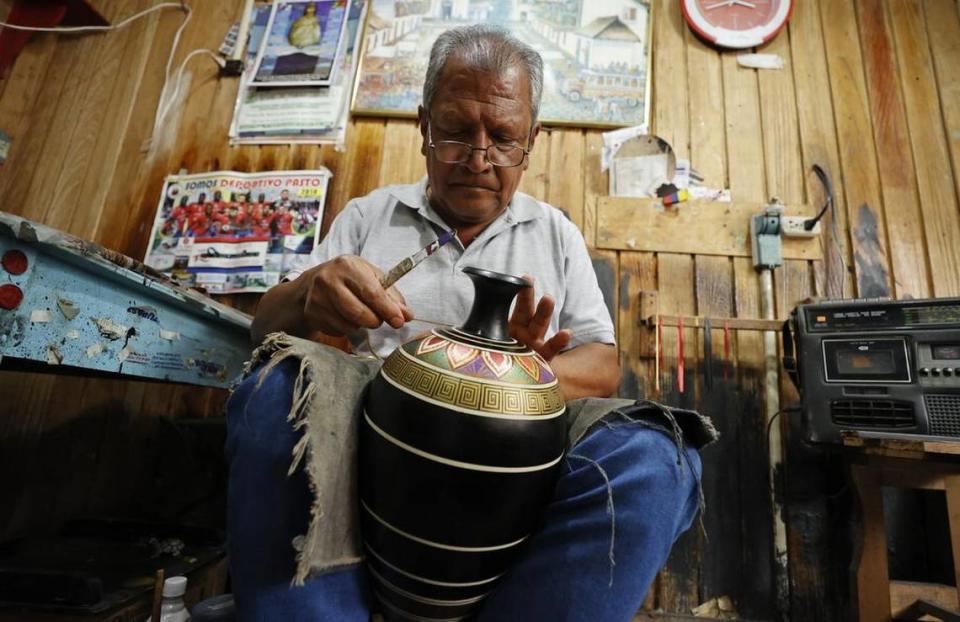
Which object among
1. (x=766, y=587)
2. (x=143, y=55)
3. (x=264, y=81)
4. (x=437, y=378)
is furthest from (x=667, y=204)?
(x=143, y=55)

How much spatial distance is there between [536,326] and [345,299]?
0.36 m

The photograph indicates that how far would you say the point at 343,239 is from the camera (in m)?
1.25

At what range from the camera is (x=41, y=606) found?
2.98 feet

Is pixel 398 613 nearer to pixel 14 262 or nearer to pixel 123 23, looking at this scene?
pixel 14 262

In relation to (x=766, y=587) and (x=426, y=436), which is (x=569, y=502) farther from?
(x=766, y=587)

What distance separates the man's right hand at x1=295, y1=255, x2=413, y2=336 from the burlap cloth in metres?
0.08

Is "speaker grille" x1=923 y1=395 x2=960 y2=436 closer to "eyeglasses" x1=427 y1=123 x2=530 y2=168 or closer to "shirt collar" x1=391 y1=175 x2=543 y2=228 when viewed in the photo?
"shirt collar" x1=391 y1=175 x2=543 y2=228

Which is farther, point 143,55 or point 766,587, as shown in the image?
point 143,55

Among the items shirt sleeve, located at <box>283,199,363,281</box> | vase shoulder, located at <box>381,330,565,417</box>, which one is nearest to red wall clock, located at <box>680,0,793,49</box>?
shirt sleeve, located at <box>283,199,363,281</box>

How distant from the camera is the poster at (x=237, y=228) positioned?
1.82m

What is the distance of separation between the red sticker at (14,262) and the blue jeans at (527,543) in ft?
1.63

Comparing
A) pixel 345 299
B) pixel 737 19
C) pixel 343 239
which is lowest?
pixel 345 299

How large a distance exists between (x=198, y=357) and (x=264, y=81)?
1426 mm

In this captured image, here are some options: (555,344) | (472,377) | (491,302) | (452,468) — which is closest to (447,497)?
(452,468)
